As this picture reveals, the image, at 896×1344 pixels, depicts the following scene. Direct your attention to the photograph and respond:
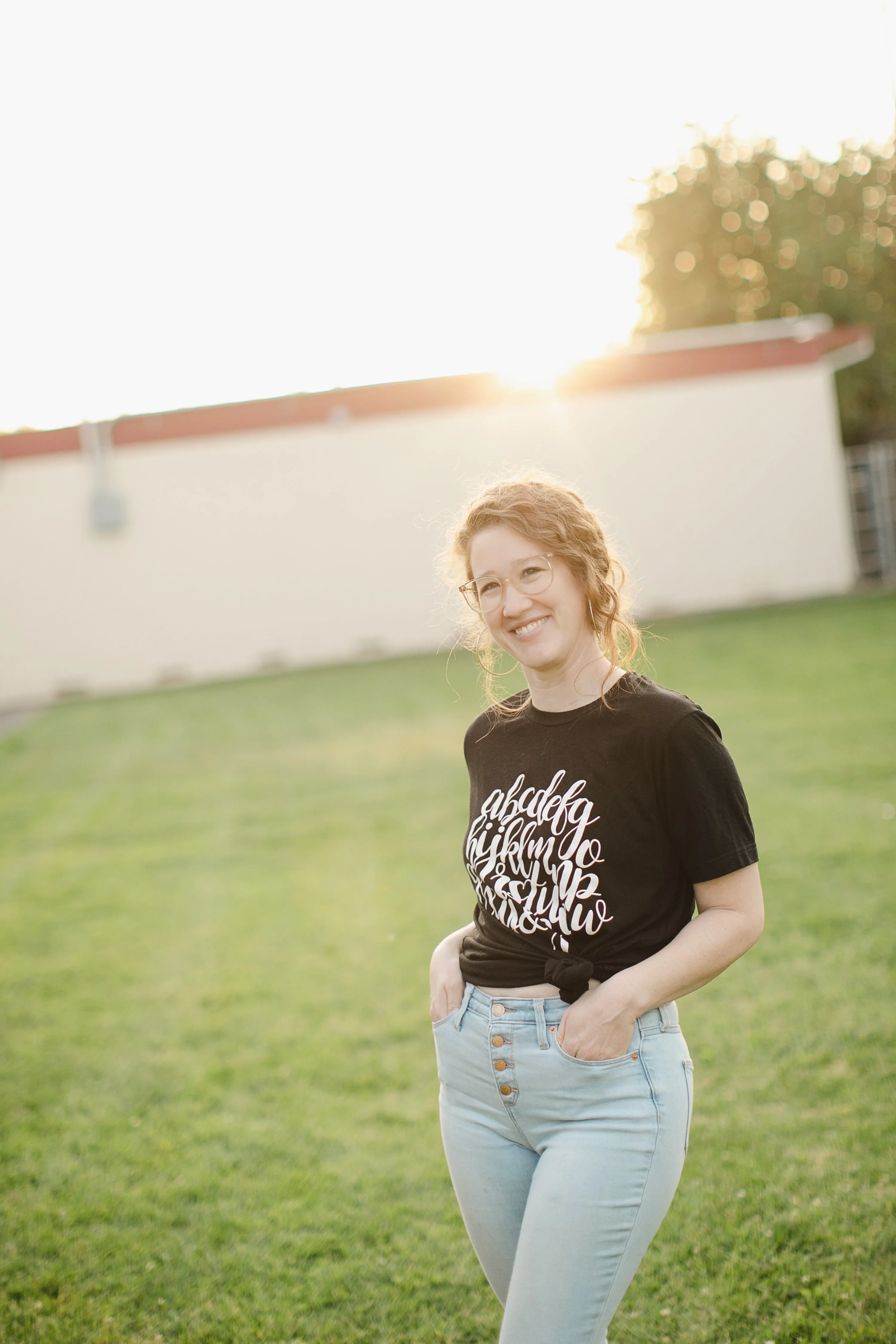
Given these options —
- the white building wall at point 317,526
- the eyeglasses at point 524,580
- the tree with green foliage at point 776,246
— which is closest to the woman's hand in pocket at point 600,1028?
the eyeglasses at point 524,580

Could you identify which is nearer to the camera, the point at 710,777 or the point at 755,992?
the point at 710,777

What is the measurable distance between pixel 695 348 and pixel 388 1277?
62.4ft

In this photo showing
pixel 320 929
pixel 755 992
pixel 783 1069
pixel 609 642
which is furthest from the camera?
pixel 320 929

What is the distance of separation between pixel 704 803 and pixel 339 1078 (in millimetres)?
2843

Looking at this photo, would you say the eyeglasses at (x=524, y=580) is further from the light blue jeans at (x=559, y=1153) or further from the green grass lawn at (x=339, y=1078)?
the green grass lawn at (x=339, y=1078)

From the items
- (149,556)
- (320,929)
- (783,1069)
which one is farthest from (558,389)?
(783,1069)

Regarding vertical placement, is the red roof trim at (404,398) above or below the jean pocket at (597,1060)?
above

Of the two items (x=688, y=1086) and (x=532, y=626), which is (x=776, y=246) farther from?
(x=688, y=1086)

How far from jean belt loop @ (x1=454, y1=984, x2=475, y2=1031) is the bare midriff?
33 mm

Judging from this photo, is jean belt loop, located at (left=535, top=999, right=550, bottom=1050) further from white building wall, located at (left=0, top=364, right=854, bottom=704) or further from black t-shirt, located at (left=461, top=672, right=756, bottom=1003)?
white building wall, located at (left=0, top=364, right=854, bottom=704)

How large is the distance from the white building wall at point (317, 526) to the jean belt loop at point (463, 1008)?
16835 mm

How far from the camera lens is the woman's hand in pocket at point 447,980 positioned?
1931mm

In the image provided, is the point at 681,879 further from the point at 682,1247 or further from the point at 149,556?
the point at 149,556

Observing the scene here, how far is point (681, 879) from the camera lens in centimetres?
180
